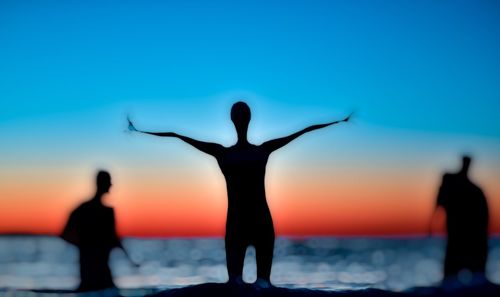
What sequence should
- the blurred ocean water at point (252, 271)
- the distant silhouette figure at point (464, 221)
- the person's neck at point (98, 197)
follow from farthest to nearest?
1. the blurred ocean water at point (252, 271)
2. the distant silhouette figure at point (464, 221)
3. the person's neck at point (98, 197)

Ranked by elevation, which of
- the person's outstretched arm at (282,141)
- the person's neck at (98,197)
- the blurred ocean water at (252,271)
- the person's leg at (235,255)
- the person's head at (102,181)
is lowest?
the blurred ocean water at (252,271)

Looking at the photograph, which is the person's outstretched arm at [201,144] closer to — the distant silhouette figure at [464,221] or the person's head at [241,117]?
the person's head at [241,117]

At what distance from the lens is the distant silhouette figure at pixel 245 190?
22.8ft

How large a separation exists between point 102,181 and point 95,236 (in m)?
0.66

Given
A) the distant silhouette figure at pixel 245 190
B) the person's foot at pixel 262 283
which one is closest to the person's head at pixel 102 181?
the distant silhouette figure at pixel 245 190

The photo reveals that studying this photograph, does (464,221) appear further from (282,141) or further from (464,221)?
(282,141)

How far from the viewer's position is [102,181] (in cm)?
769

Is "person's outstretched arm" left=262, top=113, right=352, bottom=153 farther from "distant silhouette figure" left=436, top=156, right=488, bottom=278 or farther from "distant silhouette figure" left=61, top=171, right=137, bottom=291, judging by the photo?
"distant silhouette figure" left=436, top=156, right=488, bottom=278

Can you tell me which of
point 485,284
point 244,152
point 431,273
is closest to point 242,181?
point 244,152

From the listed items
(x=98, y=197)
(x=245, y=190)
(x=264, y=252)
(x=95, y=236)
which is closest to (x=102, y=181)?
(x=98, y=197)

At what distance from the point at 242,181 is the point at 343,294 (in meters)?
1.74

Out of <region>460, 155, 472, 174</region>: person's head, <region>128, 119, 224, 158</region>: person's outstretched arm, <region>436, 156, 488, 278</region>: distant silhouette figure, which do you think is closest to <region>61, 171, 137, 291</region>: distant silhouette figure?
<region>128, 119, 224, 158</region>: person's outstretched arm

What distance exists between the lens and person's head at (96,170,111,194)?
767cm

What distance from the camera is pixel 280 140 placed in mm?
6863
